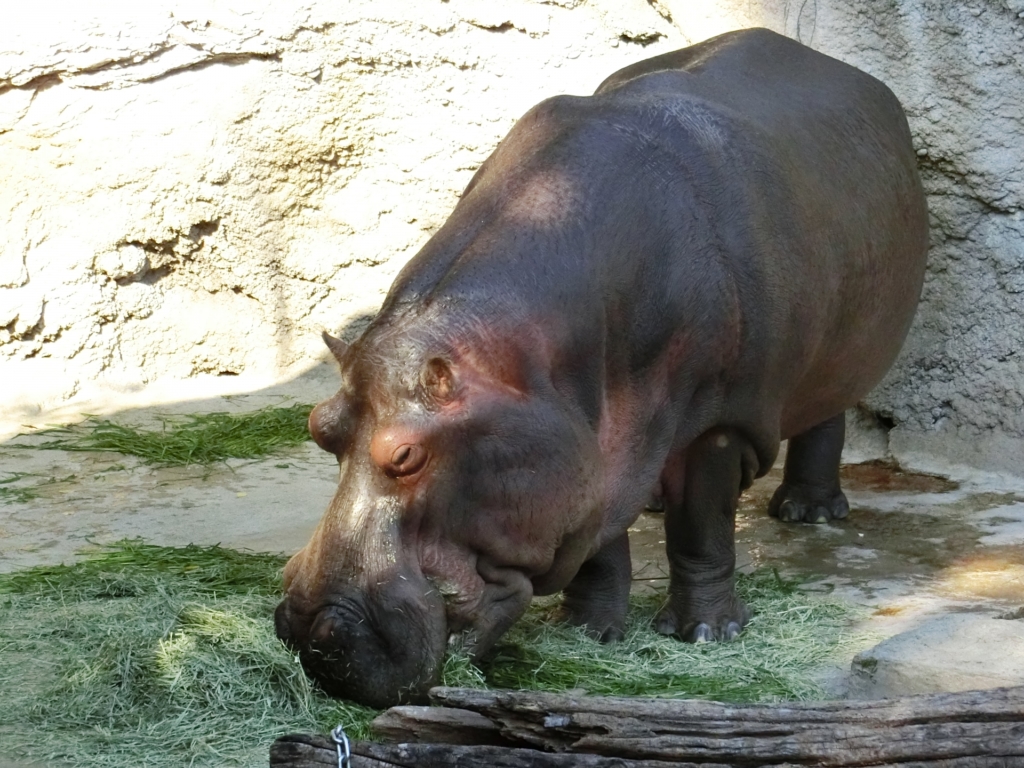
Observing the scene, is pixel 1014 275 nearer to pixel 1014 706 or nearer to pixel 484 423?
pixel 484 423

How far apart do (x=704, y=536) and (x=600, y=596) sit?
34cm

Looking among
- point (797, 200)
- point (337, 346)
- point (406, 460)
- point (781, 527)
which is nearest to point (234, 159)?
point (781, 527)

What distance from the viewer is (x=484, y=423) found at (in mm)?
3469

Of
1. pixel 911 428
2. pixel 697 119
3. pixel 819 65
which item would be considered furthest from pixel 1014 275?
pixel 697 119

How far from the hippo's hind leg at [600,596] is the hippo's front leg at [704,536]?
16 centimetres

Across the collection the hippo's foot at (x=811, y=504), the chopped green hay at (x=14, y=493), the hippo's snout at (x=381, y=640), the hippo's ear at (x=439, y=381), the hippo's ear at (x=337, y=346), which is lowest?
the chopped green hay at (x=14, y=493)

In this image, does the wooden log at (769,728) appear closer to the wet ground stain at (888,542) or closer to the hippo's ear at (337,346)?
the hippo's ear at (337,346)

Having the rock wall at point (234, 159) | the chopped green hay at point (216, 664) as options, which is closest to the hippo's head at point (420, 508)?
the chopped green hay at point (216, 664)

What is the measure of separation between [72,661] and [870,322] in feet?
8.69

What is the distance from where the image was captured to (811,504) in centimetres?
552

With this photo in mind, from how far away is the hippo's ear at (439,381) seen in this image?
343 cm

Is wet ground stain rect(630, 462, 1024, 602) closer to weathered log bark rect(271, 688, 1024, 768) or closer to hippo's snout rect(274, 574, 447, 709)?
hippo's snout rect(274, 574, 447, 709)

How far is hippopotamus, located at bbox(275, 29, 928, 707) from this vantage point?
136 inches

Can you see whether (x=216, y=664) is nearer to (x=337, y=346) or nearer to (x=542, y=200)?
(x=337, y=346)
